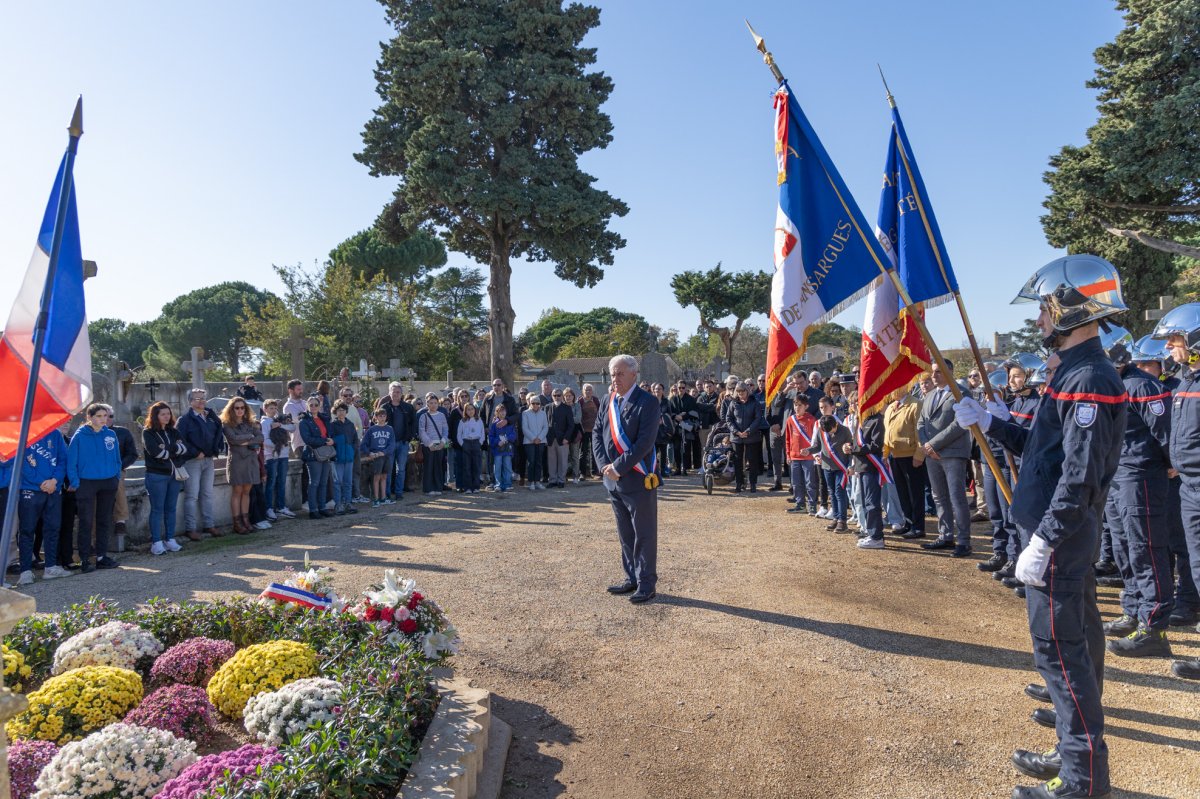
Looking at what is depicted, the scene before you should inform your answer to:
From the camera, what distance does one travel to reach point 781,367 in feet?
18.0

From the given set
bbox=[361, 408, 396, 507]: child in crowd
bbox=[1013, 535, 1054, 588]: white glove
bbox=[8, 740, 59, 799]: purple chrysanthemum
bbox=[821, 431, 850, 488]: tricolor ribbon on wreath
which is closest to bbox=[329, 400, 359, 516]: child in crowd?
bbox=[361, 408, 396, 507]: child in crowd

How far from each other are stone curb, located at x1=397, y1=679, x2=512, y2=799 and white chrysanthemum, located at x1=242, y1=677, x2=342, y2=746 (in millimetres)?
473

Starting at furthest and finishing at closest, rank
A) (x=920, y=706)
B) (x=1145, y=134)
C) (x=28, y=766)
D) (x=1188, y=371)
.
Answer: (x=1145, y=134) → (x=1188, y=371) → (x=920, y=706) → (x=28, y=766)

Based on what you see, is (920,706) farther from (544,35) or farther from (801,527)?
(544,35)

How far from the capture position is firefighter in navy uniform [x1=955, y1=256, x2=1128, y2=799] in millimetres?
3270

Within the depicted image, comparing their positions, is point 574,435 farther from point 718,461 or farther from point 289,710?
point 289,710

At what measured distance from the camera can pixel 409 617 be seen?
443 cm

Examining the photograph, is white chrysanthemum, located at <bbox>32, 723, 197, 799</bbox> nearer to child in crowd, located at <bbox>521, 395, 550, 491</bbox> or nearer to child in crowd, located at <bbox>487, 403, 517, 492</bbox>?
child in crowd, located at <bbox>487, 403, 517, 492</bbox>

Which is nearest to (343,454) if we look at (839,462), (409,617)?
(839,462)

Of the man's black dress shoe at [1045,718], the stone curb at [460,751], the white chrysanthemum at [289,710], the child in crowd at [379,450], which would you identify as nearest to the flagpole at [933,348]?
the man's black dress shoe at [1045,718]

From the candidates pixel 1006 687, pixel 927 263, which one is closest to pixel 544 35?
pixel 927 263

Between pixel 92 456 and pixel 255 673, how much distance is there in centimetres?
583

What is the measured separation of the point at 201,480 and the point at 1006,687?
373 inches

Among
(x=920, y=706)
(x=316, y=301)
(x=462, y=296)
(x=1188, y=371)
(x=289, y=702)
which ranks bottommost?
(x=920, y=706)
